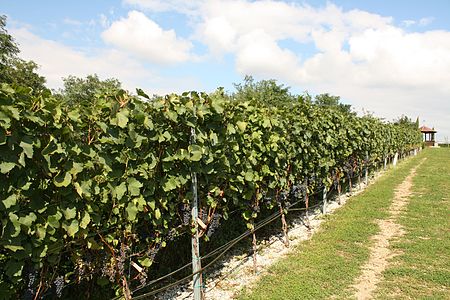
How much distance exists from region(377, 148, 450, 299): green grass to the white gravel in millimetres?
1540

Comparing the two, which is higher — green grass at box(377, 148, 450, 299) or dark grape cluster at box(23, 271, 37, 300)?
dark grape cluster at box(23, 271, 37, 300)

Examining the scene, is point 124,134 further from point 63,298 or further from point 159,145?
point 63,298

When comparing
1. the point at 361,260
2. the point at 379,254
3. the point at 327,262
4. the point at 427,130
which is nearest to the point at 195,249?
the point at 327,262

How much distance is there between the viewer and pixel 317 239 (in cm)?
629

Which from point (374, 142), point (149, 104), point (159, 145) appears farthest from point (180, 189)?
point (374, 142)

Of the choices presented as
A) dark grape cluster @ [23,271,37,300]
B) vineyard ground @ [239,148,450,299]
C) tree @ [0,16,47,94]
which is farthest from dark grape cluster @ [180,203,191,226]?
tree @ [0,16,47,94]

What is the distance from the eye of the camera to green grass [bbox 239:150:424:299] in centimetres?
426

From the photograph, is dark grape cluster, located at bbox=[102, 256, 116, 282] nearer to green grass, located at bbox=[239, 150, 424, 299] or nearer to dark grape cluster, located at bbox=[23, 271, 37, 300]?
dark grape cluster, located at bbox=[23, 271, 37, 300]

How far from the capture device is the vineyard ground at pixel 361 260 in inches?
169

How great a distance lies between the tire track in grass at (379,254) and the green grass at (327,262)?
105mm

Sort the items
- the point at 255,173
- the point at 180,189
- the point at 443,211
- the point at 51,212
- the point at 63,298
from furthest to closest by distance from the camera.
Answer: the point at 443,211 < the point at 255,173 < the point at 180,189 < the point at 63,298 < the point at 51,212

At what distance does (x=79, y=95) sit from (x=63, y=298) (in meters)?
45.6

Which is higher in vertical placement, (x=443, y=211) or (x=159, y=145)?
(x=159, y=145)

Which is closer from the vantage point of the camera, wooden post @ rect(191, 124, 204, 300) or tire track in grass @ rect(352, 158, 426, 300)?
wooden post @ rect(191, 124, 204, 300)
